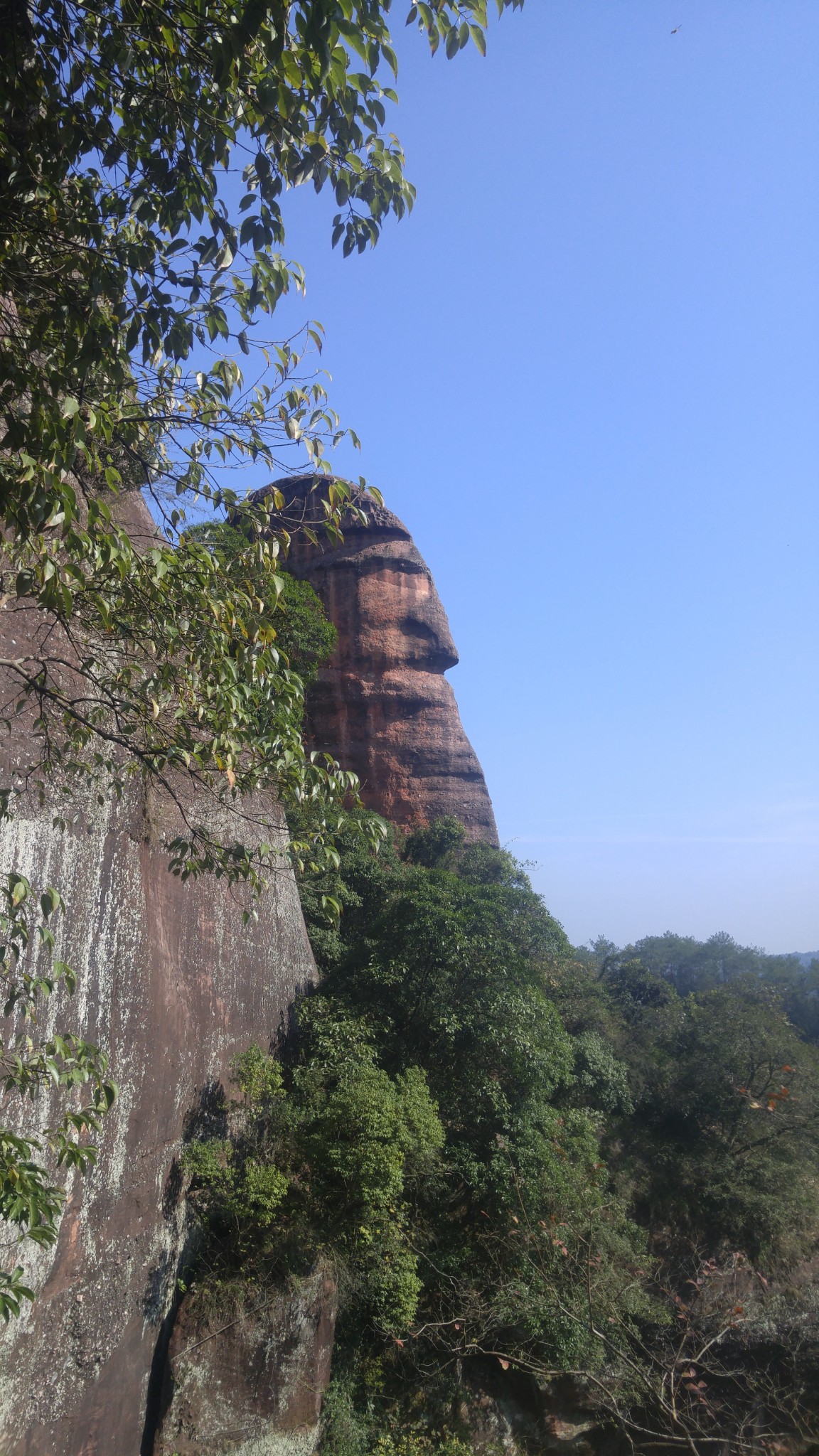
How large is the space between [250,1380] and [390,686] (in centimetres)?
1605

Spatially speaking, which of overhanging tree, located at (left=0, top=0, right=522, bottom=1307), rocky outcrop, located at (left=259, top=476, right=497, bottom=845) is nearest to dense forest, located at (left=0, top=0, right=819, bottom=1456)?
overhanging tree, located at (left=0, top=0, right=522, bottom=1307)

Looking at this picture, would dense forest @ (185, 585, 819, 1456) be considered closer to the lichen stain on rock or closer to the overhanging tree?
the lichen stain on rock

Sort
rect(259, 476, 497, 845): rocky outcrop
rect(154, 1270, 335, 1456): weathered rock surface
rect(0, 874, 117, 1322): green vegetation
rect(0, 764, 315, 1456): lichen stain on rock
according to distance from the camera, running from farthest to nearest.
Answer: rect(259, 476, 497, 845): rocky outcrop < rect(154, 1270, 335, 1456): weathered rock surface < rect(0, 764, 315, 1456): lichen stain on rock < rect(0, 874, 117, 1322): green vegetation

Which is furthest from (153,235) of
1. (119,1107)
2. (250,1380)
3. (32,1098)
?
(250,1380)

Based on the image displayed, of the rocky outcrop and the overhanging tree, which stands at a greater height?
the rocky outcrop

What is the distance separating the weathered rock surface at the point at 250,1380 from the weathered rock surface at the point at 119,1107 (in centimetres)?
21

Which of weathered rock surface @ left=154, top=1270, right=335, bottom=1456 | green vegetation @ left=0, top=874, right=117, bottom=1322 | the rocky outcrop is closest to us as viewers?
green vegetation @ left=0, top=874, right=117, bottom=1322

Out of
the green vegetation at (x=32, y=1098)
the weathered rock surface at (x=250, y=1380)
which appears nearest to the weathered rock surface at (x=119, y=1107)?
the weathered rock surface at (x=250, y=1380)

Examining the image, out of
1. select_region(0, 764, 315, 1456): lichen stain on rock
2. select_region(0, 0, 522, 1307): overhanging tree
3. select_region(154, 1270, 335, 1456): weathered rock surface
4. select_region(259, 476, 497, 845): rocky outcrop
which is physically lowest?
select_region(154, 1270, 335, 1456): weathered rock surface

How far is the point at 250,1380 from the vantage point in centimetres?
673

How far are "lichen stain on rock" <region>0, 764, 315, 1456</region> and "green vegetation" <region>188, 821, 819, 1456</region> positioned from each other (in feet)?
1.98

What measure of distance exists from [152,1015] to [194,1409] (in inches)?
121

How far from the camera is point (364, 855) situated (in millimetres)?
14148

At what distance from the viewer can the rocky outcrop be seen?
20.8m
